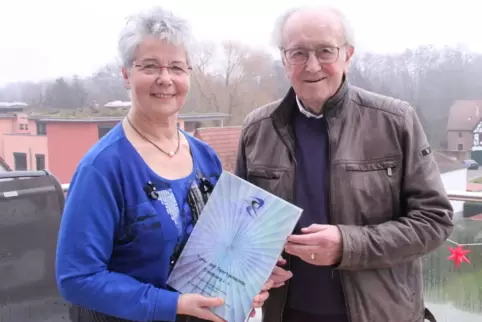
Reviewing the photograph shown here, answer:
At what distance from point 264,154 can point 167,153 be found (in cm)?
26

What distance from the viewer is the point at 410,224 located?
3.46 ft

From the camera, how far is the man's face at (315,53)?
1.07m

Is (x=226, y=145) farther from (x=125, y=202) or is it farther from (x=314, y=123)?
(x=125, y=202)

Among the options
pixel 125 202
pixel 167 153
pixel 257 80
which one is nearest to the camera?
pixel 125 202

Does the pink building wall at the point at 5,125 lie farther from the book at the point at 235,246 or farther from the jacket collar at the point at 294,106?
the book at the point at 235,246

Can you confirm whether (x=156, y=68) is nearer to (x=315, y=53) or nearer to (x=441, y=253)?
(x=315, y=53)

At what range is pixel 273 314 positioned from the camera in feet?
3.90

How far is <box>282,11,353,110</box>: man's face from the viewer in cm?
107

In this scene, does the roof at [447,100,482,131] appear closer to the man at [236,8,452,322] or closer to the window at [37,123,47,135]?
the man at [236,8,452,322]

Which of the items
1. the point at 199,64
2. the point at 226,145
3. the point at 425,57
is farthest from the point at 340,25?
the point at 425,57

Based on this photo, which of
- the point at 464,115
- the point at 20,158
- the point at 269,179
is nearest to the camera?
the point at 269,179

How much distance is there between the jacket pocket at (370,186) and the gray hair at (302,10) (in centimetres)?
30

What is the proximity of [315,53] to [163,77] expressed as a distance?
0.35 m

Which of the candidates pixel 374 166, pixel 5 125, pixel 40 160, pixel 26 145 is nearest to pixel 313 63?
pixel 374 166
